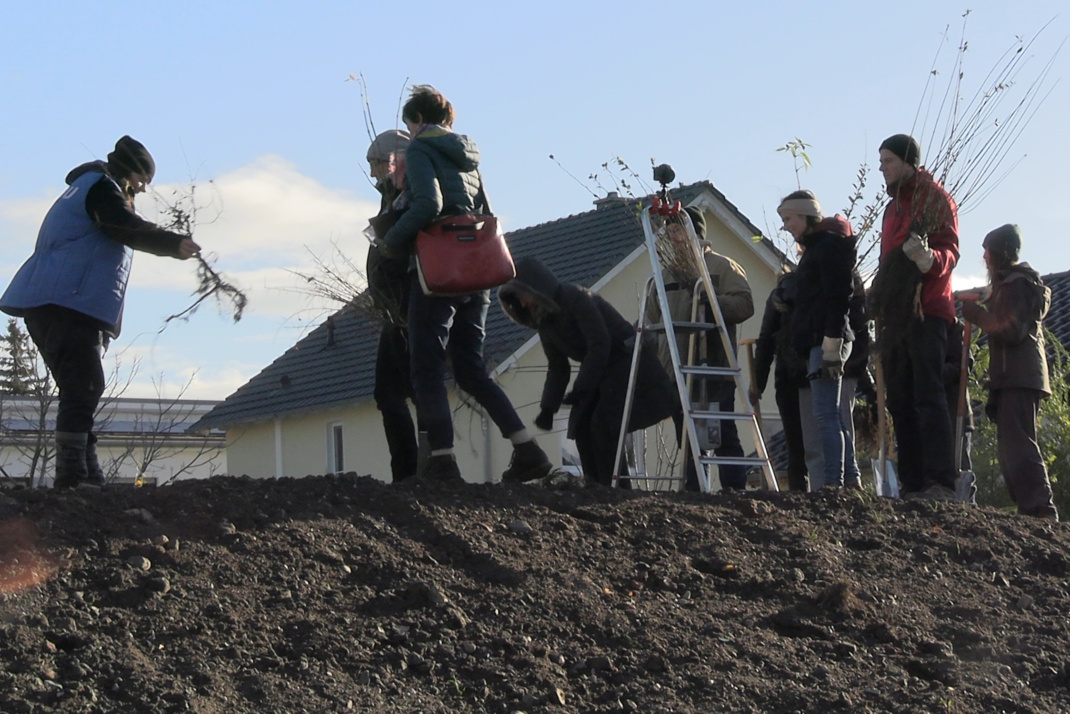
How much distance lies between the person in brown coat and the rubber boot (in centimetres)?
436

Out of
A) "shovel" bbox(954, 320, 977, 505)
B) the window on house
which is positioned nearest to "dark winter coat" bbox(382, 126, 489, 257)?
"shovel" bbox(954, 320, 977, 505)

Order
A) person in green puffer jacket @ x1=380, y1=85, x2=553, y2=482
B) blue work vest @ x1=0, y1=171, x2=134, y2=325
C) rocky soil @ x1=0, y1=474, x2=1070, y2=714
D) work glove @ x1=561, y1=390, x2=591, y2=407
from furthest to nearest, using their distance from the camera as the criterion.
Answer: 1. work glove @ x1=561, y1=390, x2=591, y2=407
2. person in green puffer jacket @ x1=380, y1=85, x2=553, y2=482
3. blue work vest @ x1=0, y1=171, x2=134, y2=325
4. rocky soil @ x1=0, y1=474, x2=1070, y2=714

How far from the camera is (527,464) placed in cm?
667

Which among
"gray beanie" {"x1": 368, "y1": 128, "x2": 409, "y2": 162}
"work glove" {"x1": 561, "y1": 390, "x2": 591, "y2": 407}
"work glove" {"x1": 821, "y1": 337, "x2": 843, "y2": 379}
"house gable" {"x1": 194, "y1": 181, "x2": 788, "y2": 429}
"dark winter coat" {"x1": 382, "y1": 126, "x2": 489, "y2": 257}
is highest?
"house gable" {"x1": 194, "y1": 181, "x2": 788, "y2": 429}

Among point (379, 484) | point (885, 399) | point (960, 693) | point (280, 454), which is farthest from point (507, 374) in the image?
point (960, 693)

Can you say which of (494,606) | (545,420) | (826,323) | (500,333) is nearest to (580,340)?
(545,420)

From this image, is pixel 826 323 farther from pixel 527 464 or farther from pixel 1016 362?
pixel 527 464

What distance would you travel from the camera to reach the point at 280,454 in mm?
23938

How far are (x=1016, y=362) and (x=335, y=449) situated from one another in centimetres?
1642

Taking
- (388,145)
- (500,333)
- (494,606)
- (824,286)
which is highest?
(500,333)

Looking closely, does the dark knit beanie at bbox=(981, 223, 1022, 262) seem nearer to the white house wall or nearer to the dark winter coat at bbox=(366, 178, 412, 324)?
the dark winter coat at bbox=(366, 178, 412, 324)

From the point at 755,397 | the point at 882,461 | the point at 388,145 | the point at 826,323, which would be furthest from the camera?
the point at 755,397

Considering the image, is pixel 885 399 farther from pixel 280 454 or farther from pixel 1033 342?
pixel 280 454

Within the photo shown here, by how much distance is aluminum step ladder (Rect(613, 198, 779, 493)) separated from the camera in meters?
7.58
